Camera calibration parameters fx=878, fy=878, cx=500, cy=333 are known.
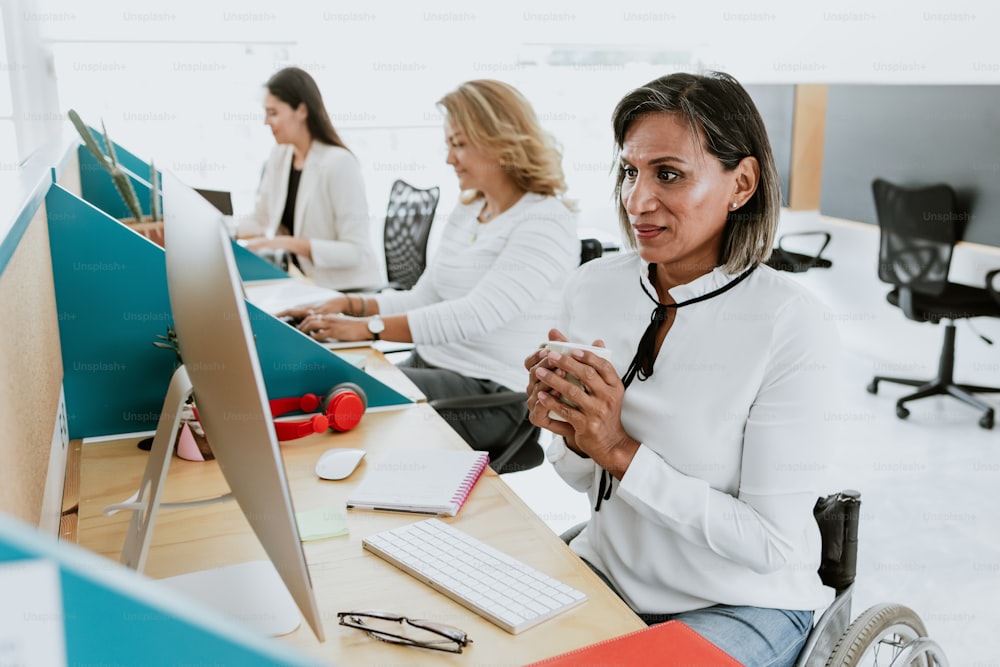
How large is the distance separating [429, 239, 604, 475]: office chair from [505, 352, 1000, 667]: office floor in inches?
24.9

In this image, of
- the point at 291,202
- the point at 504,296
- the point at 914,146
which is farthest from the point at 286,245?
the point at 914,146

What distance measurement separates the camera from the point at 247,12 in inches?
189

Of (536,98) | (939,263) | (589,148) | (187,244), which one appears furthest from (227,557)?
(589,148)

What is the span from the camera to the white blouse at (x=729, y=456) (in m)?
1.21

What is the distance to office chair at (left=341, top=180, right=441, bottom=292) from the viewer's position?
373cm

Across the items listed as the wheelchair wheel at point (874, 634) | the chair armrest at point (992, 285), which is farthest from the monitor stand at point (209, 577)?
the chair armrest at point (992, 285)

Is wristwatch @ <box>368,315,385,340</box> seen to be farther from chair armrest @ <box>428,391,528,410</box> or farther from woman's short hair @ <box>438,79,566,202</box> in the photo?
woman's short hair @ <box>438,79,566,202</box>

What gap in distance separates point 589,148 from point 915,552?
159 inches

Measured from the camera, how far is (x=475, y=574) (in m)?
1.09

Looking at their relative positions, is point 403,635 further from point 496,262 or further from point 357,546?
point 496,262

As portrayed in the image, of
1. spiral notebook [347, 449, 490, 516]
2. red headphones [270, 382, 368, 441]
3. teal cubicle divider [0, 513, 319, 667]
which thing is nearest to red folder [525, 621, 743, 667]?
spiral notebook [347, 449, 490, 516]

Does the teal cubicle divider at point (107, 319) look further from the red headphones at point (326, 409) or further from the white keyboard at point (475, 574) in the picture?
the white keyboard at point (475, 574)

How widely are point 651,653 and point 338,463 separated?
68cm

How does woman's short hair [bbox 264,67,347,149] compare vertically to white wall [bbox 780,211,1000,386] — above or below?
above
